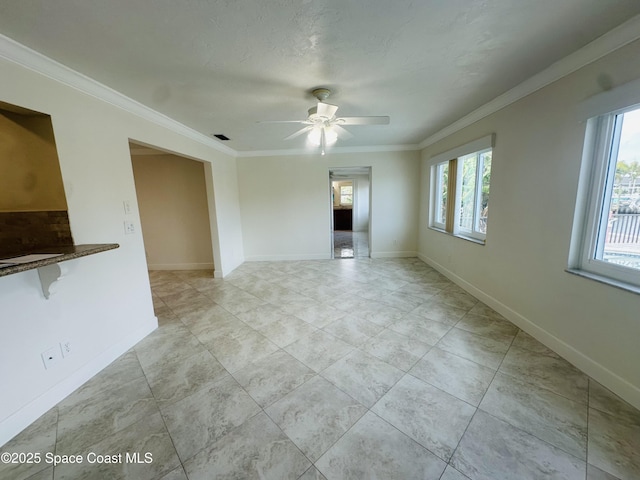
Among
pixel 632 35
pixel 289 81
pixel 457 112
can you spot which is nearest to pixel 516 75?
pixel 632 35

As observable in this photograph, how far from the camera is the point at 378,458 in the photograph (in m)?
Result: 1.25

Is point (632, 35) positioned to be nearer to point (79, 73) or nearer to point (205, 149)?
point (79, 73)

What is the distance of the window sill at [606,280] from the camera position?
1534 mm

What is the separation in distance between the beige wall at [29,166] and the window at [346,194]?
926 centimetres

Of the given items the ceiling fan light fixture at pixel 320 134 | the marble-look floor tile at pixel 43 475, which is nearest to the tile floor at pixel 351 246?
the ceiling fan light fixture at pixel 320 134

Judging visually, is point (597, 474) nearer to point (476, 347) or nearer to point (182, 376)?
point (476, 347)

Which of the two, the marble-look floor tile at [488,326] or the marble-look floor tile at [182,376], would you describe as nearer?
the marble-look floor tile at [182,376]

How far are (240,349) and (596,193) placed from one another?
10.2 feet

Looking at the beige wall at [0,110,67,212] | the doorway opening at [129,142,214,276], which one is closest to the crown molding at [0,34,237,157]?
the beige wall at [0,110,67,212]

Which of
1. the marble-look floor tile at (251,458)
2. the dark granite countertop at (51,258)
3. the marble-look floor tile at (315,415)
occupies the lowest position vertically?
the marble-look floor tile at (251,458)

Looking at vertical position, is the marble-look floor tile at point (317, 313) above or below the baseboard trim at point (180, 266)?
below

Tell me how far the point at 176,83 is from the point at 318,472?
→ 9.48ft

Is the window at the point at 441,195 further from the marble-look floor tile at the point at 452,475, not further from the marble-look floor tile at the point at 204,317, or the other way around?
the marble-look floor tile at the point at 204,317

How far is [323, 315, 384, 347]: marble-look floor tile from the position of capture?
2.31m
